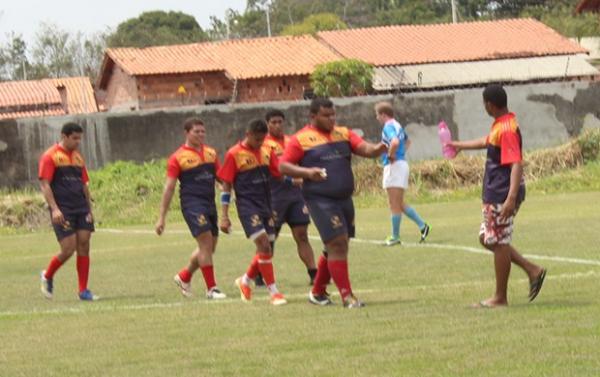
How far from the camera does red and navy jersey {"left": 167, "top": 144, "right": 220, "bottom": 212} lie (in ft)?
50.0

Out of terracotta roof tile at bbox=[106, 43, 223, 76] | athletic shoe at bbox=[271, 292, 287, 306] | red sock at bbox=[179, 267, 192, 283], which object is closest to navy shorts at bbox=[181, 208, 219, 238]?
red sock at bbox=[179, 267, 192, 283]

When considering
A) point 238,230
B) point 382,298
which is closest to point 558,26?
point 238,230

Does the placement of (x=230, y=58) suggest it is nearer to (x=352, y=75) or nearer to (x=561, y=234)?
(x=352, y=75)

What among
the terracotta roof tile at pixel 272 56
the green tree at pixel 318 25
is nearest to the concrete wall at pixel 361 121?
the terracotta roof tile at pixel 272 56

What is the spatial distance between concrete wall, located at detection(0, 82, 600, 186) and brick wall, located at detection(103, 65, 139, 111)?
2643cm

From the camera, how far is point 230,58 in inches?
2564

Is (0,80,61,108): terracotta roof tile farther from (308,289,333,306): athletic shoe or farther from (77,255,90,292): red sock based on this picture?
(308,289,333,306): athletic shoe

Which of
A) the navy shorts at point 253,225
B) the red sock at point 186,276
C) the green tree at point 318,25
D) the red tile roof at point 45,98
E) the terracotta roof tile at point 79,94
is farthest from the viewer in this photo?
the green tree at point 318,25

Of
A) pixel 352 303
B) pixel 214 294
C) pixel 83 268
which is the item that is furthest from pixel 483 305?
pixel 83 268

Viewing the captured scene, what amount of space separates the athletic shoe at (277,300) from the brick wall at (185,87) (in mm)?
49034

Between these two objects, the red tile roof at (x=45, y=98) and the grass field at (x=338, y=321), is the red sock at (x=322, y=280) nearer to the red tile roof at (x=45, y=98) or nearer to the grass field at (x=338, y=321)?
the grass field at (x=338, y=321)

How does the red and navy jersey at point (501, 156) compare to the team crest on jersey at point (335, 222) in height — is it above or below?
above

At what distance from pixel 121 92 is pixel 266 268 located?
52136 millimetres

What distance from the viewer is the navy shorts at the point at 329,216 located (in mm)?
13062
